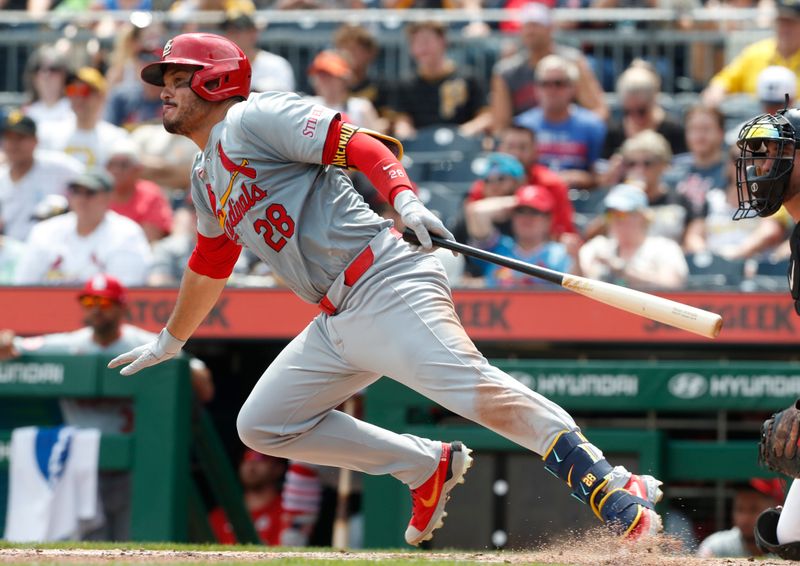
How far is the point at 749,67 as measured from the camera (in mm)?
9961

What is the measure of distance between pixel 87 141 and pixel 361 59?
2164 millimetres

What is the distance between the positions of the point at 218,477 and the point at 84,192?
2232 millimetres

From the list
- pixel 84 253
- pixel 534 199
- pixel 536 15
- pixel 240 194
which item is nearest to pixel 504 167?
pixel 534 199

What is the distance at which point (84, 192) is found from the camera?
8.86 m

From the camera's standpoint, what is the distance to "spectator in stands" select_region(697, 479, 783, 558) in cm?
720

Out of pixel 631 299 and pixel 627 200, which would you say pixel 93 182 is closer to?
pixel 627 200

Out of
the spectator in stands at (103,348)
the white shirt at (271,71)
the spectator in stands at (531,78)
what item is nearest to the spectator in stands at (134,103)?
the white shirt at (271,71)

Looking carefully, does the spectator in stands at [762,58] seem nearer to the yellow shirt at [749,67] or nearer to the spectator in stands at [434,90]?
the yellow shirt at [749,67]

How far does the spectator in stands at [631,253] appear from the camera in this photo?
8062mm

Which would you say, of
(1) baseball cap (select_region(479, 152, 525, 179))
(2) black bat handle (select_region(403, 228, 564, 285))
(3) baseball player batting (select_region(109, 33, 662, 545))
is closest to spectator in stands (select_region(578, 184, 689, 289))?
(1) baseball cap (select_region(479, 152, 525, 179))

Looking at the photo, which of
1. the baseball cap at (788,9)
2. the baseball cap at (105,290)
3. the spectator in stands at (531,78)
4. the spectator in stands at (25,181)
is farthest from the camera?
the spectator in stands at (531,78)

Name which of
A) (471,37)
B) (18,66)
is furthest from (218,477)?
(18,66)

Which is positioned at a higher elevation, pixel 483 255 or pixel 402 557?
pixel 483 255

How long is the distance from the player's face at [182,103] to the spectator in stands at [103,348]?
2.81 metres
